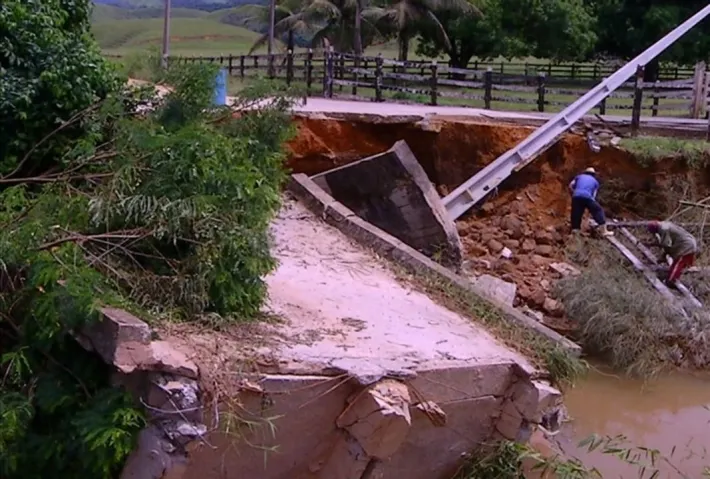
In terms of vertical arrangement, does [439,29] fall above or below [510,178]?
above

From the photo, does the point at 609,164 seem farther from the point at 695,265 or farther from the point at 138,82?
the point at 138,82

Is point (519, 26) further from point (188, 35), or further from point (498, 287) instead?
point (188, 35)

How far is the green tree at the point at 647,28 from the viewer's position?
30797 mm

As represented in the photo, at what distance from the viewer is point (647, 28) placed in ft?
102

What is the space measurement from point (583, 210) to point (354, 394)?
28.2 ft

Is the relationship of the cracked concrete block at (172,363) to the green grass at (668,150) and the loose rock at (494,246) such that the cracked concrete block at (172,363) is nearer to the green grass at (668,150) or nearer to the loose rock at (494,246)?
the loose rock at (494,246)

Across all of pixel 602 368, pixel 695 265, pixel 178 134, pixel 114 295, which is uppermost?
pixel 178 134

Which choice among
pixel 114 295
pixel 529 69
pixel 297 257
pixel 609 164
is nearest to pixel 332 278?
pixel 297 257

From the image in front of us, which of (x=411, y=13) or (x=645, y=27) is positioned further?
(x=411, y=13)

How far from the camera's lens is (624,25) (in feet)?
108

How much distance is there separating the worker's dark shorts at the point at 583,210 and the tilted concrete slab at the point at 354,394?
625 centimetres

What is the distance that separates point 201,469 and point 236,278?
1438 millimetres

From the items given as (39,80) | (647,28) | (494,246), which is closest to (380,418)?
(39,80)

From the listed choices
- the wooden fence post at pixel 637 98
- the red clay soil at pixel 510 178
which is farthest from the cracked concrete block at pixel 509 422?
the wooden fence post at pixel 637 98
